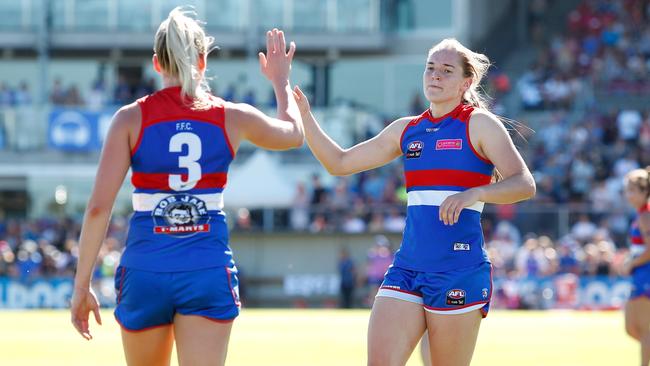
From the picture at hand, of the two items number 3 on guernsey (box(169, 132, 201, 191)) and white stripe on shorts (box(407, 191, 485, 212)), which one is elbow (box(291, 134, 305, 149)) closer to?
number 3 on guernsey (box(169, 132, 201, 191))

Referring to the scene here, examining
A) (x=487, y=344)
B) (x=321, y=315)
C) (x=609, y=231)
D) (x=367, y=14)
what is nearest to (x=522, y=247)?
(x=609, y=231)

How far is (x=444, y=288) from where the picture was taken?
261 inches

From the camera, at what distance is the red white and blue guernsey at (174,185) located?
5672mm

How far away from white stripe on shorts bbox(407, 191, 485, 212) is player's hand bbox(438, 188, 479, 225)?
1.06 feet

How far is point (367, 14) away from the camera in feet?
129

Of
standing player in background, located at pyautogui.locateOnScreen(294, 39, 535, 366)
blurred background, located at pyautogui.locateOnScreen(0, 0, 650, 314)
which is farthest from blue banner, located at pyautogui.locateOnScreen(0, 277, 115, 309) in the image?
standing player in background, located at pyautogui.locateOnScreen(294, 39, 535, 366)

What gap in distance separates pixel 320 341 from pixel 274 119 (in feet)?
31.6

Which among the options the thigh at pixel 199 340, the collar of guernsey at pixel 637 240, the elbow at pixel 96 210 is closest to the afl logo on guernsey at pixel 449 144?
the thigh at pixel 199 340

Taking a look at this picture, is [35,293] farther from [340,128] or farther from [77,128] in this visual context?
[340,128]

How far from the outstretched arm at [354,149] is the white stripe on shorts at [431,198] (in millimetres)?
467

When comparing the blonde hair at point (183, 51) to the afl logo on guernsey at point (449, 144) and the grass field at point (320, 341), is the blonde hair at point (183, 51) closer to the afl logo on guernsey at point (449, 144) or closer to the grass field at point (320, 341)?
the afl logo on guernsey at point (449, 144)

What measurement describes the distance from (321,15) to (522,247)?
1562 centimetres

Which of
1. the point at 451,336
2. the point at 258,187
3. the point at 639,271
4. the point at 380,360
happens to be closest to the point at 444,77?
the point at 451,336

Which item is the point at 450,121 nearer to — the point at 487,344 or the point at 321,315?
the point at 487,344
